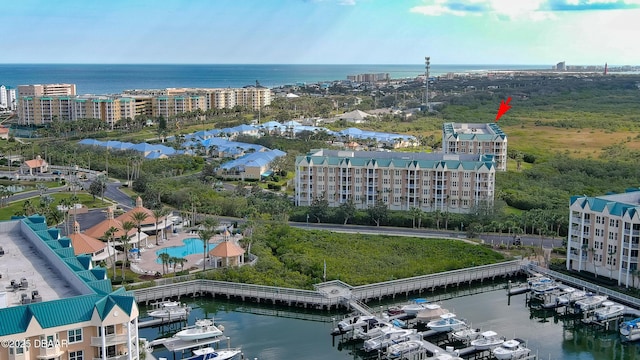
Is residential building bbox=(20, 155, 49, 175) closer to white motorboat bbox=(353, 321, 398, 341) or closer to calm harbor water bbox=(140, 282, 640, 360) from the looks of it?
calm harbor water bbox=(140, 282, 640, 360)

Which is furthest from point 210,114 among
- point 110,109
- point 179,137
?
point 179,137

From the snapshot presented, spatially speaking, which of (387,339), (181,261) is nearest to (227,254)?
(181,261)

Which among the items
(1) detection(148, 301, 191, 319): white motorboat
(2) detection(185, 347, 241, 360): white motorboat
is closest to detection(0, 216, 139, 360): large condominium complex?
(2) detection(185, 347, 241, 360): white motorboat

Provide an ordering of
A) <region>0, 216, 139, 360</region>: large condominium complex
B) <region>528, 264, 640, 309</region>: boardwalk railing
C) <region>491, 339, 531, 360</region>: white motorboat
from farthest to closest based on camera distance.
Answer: <region>528, 264, 640, 309</region>: boardwalk railing, <region>491, 339, 531, 360</region>: white motorboat, <region>0, 216, 139, 360</region>: large condominium complex

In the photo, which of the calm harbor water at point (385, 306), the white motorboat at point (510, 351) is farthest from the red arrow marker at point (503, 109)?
the white motorboat at point (510, 351)

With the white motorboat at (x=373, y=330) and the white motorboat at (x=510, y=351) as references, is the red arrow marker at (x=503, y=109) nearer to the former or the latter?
the white motorboat at (x=373, y=330)
